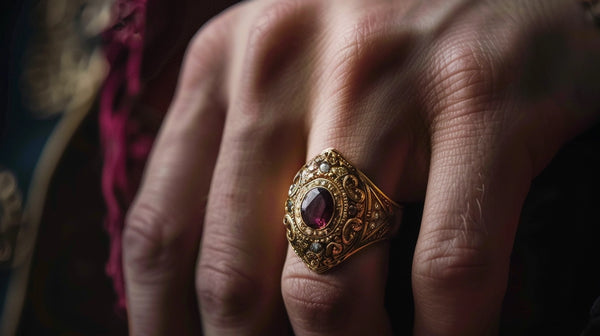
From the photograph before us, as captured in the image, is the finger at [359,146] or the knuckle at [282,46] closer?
the finger at [359,146]

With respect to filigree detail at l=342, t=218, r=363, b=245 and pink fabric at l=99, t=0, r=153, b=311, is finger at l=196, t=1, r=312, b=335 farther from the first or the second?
pink fabric at l=99, t=0, r=153, b=311

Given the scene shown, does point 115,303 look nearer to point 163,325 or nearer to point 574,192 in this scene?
point 163,325

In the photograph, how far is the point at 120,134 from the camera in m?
0.81

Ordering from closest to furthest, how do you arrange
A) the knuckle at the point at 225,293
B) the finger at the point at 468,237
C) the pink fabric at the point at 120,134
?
the finger at the point at 468,237
the knuckle at the point at 225,293
the pink fabric at the point at 120,134

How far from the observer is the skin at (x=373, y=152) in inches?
18.0

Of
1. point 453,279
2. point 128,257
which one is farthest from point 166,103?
point 453,279

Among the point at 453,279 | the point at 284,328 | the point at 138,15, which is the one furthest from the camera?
the point at 138,15

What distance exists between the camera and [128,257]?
67 centimetres

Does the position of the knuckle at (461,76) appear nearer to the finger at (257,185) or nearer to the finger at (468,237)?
the finger at (468,237)

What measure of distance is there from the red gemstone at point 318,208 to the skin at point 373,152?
4 centimetres

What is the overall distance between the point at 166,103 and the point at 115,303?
33 cm

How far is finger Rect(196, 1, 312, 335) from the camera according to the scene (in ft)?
1.84

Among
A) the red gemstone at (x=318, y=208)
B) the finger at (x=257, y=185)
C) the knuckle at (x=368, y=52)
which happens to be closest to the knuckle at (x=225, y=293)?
the finger at (x=257, y=185)

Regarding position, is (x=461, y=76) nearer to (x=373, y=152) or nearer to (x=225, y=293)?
(x=373, y=152)
